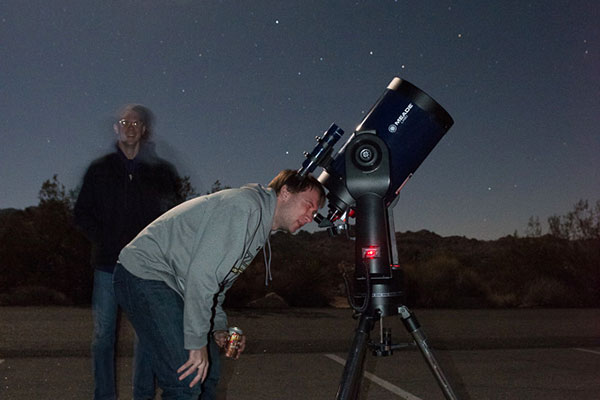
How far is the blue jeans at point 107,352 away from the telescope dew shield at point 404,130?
5.02ft

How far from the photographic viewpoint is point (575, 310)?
10805 mm

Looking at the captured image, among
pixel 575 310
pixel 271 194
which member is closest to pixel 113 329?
pixel 271 194

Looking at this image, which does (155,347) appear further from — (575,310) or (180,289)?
(575,310)

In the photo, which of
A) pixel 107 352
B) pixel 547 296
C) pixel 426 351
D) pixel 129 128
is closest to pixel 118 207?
pixel 129 128

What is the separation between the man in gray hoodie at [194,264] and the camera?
6.95 ft

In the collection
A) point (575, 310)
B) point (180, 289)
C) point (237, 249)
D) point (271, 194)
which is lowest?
point (575, 310)

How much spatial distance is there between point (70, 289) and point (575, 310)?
9.75 metres

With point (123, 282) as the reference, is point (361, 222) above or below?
above

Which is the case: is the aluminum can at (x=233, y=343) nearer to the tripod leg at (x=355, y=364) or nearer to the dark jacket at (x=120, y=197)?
the tripod leg at (x=355, y=364)

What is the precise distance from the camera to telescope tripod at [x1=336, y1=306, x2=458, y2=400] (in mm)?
2457

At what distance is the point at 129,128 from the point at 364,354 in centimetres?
209

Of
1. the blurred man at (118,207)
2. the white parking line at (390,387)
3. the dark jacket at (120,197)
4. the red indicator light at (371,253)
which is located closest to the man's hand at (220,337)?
the red indicator light at (371,253)

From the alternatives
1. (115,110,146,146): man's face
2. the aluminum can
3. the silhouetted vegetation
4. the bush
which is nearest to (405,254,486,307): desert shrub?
the silhouetted vegetation

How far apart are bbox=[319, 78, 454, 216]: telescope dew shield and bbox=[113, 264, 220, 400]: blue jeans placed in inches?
40.3
